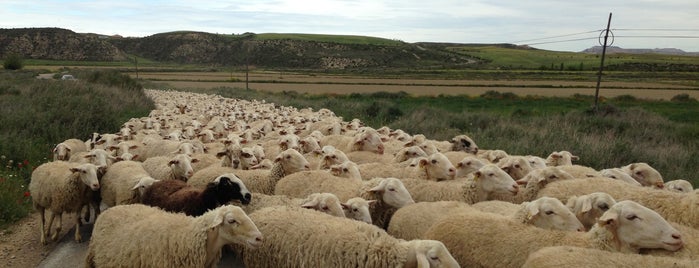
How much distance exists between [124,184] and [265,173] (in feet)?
6.98

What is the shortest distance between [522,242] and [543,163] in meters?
4.79

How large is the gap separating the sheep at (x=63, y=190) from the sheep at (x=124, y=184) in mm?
231

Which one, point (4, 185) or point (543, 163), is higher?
point (543, 163)

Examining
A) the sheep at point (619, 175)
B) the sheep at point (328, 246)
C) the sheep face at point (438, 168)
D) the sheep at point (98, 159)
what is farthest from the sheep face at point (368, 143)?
the sheep at point (328, 246)

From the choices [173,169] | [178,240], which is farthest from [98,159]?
[178,240]

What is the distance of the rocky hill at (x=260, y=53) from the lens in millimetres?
101438

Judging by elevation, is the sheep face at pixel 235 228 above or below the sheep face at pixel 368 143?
above

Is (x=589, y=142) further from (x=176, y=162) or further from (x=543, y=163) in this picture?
(x=176, y=162)

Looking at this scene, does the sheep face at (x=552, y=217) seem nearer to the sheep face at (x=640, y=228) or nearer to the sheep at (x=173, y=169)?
the sheep face at (x=640, y=228)

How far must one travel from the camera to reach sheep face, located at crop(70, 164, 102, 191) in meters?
7.39

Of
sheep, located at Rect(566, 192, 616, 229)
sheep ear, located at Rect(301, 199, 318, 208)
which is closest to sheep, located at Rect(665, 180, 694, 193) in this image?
→ sheep, located at Rect(566, 192, 616, 229)

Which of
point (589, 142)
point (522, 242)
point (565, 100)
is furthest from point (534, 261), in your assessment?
point (565, 100)

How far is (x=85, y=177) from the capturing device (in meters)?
7.50

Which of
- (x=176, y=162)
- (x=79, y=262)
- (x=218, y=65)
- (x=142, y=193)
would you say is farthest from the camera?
(x=218, y=65)
